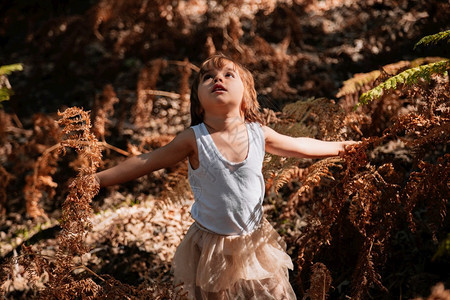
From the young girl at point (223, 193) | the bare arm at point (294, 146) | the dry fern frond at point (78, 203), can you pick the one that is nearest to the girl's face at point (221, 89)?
the young girl at point (223, 193)

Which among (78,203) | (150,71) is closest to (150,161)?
(78,203)

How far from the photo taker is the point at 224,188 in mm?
2227

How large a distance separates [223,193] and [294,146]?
0.58 metres

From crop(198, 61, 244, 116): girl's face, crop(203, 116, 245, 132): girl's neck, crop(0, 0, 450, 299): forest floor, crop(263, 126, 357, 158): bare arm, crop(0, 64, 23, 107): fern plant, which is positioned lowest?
crop(0, 0, 450, 299): forest floor

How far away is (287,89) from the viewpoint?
459cm

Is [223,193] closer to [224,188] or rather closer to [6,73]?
[224,188]

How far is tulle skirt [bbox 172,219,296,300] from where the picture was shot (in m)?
2.27

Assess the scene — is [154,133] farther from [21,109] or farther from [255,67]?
[21,109]

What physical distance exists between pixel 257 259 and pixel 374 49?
3.31 meters

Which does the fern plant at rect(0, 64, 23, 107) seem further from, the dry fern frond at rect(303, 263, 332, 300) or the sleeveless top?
the dry fern frond at rect(303, 263, 332, 300)

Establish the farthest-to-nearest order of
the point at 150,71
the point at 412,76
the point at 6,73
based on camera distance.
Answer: the point at 150,71, the point at 6,73, the point at 412,76

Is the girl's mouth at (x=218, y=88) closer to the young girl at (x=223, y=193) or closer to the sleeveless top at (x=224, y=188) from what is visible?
the young girl at (x=223, y=193)

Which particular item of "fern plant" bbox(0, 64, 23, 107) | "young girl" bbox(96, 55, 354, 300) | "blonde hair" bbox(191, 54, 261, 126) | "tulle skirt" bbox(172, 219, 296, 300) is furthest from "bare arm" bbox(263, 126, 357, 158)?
"fern plant" bbox(0, 64, 23, 107)

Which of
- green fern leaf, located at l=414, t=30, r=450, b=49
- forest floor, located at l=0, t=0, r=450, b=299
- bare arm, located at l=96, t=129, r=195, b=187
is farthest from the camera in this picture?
forest floor, located at l=0, t=0, r=450, b=299
